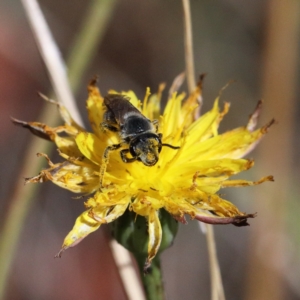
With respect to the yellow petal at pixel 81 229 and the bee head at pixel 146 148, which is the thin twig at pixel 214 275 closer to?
the bee head at pixel 146 148

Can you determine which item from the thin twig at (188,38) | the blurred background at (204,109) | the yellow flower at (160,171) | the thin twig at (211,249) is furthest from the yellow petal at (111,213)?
the blurred background at (204,109)

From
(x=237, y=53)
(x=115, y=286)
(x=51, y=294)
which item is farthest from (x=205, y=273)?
(x=237, y=53)

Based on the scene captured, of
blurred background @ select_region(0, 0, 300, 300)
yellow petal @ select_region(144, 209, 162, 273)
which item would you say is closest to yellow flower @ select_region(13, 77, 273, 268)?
yellow petal @ select_region(144, 209, 162, 273)

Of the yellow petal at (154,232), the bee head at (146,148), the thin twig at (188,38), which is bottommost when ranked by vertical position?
the yellow petal at (154,232)

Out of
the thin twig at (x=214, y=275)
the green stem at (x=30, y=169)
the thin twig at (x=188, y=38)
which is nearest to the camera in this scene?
the thin twig at (x=214, y=275)

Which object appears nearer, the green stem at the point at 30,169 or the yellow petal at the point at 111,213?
the yellow petal at the point at 111,213

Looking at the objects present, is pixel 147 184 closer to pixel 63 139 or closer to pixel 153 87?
pixel 63 139

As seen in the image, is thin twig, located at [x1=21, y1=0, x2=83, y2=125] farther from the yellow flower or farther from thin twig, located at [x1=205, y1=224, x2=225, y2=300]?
thin twig, located at [x1=205, y1=224, x2=225, y2=300]
